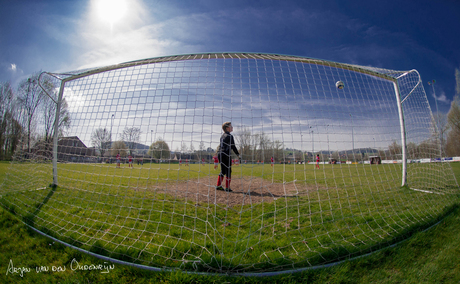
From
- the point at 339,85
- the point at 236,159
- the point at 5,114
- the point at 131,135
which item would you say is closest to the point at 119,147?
the point at 131,135

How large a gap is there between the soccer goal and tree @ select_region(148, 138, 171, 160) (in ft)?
0.08

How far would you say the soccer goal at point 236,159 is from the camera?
2029 mm

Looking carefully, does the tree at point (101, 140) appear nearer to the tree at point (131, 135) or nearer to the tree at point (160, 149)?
the tree at point (131, 135)

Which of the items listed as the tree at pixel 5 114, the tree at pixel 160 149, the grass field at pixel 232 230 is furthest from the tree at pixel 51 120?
the tree at pixel 5 114

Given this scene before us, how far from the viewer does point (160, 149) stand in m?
3.17

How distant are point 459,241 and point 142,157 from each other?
4627mm

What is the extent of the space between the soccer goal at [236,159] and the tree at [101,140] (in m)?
0.02

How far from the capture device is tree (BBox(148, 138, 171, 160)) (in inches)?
123

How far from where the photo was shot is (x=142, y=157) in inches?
140

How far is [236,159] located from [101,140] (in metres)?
2.74

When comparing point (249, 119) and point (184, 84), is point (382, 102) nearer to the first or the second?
point (249, 119)

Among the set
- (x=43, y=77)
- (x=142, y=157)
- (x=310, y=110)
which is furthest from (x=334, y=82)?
(x=43, y=77)

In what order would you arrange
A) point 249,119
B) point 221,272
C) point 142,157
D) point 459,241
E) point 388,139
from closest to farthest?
point 221,272 → point 459,241 → point 249,119 → point 142,157 → point 388,139

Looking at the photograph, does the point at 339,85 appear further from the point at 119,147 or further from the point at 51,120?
the point at 51,120
